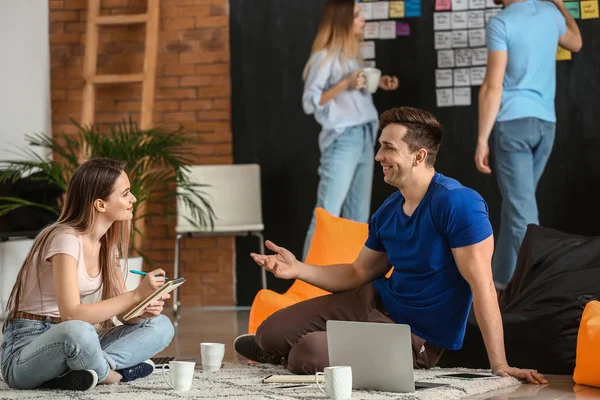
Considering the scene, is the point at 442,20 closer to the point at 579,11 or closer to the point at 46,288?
the point at 579,11

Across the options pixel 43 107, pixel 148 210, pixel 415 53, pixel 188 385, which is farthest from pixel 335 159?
pixel 188 385

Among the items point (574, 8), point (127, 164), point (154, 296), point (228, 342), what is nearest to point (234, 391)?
point (154, 296)

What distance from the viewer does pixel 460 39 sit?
6.14 meters

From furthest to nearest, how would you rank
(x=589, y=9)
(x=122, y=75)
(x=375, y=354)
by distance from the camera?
(x=122, y=75), (x=589, y=9), (x=375, y=354)

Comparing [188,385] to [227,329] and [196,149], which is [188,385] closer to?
[227,329]

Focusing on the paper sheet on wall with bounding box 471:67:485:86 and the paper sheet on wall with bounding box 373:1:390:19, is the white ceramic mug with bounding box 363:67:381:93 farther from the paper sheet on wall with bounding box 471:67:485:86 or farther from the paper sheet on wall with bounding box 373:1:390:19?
the paper sheet on wall with bounding box 471:67:485:86

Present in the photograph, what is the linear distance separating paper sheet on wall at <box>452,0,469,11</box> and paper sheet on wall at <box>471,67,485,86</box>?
0.40m

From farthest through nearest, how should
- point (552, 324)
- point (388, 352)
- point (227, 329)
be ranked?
point (227, 329) → point (552, 324) → point (388, 352)

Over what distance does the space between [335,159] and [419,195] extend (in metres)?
2.68

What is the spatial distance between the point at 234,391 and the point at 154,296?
391 millimetres

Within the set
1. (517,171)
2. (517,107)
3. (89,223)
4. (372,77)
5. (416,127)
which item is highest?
(372,77)

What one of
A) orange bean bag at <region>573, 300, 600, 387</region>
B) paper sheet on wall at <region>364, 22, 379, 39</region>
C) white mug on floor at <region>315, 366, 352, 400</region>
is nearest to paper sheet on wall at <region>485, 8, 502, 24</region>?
paper sheet on wall at <region>364, 22, 379, 39</region>

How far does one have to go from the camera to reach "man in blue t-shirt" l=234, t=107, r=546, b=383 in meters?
3.02

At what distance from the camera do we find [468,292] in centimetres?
315
